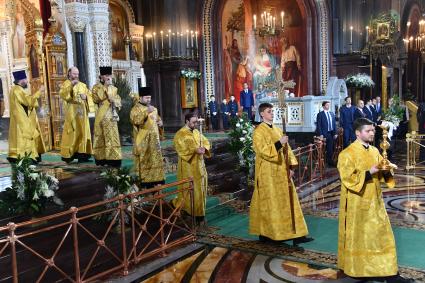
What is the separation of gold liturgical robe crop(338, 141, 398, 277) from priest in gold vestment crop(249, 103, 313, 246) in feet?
4.42

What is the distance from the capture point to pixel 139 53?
18.3 m

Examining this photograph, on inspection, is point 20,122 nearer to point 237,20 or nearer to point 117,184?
point 117,184

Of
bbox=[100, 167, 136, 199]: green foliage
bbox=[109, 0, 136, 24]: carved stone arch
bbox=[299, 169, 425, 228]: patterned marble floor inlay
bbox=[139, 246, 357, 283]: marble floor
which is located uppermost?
bbox=[109, 0, 136, 24]: carved stone arch

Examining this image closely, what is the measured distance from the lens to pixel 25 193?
19.3 feet

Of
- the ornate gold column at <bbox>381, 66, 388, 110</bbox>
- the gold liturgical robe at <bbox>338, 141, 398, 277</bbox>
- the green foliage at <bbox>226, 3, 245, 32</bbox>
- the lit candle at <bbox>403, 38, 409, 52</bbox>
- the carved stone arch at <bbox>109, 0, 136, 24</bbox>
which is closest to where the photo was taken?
the gold liturgical robe at <bbox>338, 141, 398, 277</bbox>

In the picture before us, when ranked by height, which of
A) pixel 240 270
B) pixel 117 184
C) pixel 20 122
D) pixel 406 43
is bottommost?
pixel 240 270

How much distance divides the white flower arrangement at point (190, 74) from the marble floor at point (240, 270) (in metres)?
12.3

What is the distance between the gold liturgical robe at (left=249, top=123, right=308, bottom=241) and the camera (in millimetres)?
5809

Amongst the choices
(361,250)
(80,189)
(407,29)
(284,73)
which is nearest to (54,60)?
(80,189)

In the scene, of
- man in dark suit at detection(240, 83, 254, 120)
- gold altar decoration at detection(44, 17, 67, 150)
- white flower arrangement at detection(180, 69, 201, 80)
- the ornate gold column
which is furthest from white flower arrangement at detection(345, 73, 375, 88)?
gold altar decoration at detection(44, 17, 67, 150)

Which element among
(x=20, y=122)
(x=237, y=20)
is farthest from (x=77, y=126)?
(x=237, y=20)

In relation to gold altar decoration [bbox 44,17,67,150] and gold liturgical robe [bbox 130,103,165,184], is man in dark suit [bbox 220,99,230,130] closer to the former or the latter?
gold altar decoration [bbox 44,17,67,150]

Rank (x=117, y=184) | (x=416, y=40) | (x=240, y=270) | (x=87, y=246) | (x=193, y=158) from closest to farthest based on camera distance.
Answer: (x=240, y=270)
(x=87, y=246)
(x=117, y=184)
(x=193, y=158)
(x=416, y=40)

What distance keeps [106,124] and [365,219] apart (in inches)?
209
